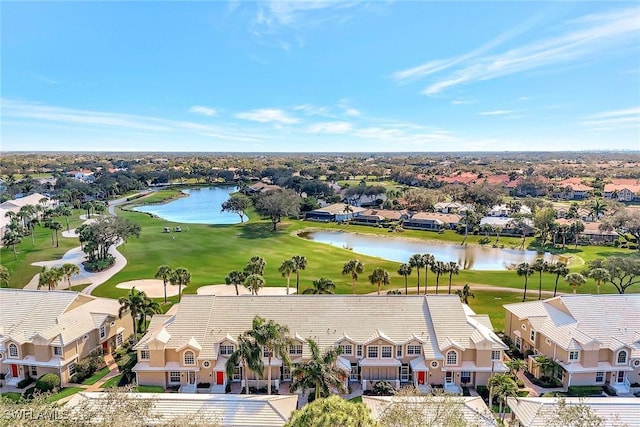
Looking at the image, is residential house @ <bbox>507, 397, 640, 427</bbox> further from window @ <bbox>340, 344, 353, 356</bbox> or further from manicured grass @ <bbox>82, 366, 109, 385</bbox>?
manicured grass @ <bbox>82, 366, 109, 385</bbox>

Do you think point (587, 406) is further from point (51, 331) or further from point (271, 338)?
point (51, 331)

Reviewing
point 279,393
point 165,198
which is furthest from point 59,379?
point 165,198

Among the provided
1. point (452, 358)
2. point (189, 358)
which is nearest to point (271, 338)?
point (189, 358)

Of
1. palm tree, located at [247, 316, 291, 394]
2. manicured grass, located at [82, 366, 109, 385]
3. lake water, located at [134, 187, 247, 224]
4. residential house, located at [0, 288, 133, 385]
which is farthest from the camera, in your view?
lake water, located at [134, 187, 247, 224]

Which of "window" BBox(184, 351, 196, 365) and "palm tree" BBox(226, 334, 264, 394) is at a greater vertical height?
"palm tree" BBox(226, 334, 264, 394)

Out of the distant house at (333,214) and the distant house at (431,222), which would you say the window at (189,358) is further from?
the distant house at (333,214)

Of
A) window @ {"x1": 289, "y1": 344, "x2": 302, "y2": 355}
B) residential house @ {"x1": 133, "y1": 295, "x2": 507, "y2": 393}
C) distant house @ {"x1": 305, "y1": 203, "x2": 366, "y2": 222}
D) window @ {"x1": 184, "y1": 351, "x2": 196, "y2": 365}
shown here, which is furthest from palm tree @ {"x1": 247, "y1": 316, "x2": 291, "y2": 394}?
distant house @ {"x1": 305, "y1": 203, "x2": 366, "y2": 222}
